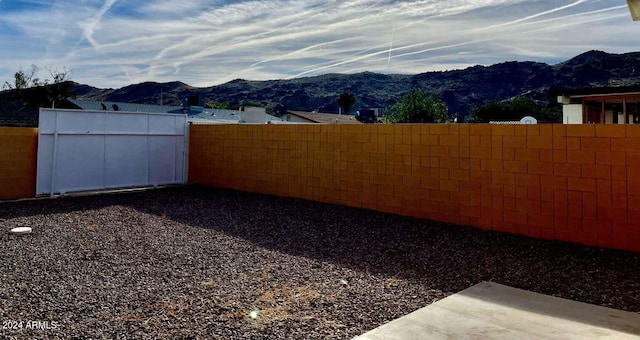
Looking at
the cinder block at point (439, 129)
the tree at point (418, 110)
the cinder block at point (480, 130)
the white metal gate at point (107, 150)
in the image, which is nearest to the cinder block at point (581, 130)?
the cinder block at point (480, 130)

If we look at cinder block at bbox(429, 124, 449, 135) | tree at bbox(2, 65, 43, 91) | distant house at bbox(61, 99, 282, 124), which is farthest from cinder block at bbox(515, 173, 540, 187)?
tree at bbox(2, 65, 43, 91)

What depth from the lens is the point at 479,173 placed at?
243 inches

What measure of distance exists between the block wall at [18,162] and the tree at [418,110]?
33865mm

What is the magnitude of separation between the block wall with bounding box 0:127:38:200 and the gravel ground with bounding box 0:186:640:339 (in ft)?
8.14

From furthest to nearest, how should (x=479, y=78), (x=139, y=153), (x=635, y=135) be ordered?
(x=479, y=78), (x=139, y=153), (x=635, y=135)

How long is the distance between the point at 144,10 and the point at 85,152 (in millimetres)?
4412

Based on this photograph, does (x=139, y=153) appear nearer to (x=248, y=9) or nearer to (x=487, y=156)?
(x=248, y=9)

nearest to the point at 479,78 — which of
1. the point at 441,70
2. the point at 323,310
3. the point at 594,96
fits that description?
the point at 441,70

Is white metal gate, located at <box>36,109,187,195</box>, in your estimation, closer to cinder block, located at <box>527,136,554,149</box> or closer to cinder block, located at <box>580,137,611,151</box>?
cinder block, located at <box>527,136,554,149</box>

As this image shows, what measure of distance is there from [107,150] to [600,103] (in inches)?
564

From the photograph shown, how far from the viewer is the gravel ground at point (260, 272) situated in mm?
3027

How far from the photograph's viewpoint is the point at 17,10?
11320mm

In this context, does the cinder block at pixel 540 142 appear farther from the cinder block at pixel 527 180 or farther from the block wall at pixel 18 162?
the block wall at pixel 18 162

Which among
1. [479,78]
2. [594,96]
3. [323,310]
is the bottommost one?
[323,310]
